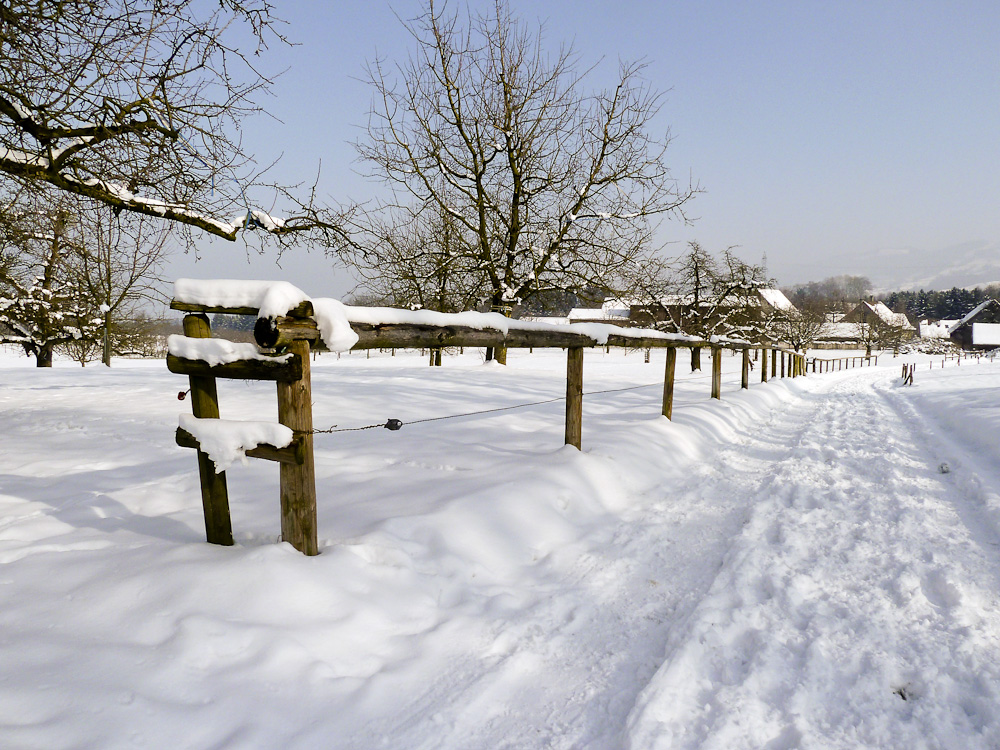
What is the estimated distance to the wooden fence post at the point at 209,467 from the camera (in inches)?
98.8

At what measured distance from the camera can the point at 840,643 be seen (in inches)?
83.4

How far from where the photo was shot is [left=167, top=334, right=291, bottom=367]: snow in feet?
7.73

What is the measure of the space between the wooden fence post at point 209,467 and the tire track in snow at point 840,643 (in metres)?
2.16

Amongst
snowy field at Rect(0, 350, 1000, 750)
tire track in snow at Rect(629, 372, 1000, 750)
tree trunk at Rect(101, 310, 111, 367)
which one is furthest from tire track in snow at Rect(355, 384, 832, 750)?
tree trunk at Rect(101, 310, 111, 367)

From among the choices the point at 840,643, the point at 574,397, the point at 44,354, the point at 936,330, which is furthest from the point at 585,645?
the point at 936,330

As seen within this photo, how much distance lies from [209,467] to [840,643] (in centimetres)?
297

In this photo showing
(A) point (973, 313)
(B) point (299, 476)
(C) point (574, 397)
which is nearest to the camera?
(B) point (299, 476)

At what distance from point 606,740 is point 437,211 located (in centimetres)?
1701

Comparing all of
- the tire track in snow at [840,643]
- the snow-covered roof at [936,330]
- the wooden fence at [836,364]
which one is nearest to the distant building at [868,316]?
the snow-covered roof at [936,330]

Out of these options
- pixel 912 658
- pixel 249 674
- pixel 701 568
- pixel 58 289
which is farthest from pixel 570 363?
pixel 58 289

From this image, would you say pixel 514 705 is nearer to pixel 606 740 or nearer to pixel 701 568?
pixel 606 740

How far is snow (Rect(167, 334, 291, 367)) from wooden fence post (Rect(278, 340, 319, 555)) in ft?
0.58

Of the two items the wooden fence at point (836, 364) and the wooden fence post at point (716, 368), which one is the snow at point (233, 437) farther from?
the wooden fence at point (836, 364)

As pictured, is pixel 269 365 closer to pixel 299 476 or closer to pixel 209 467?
pixel 299 476
